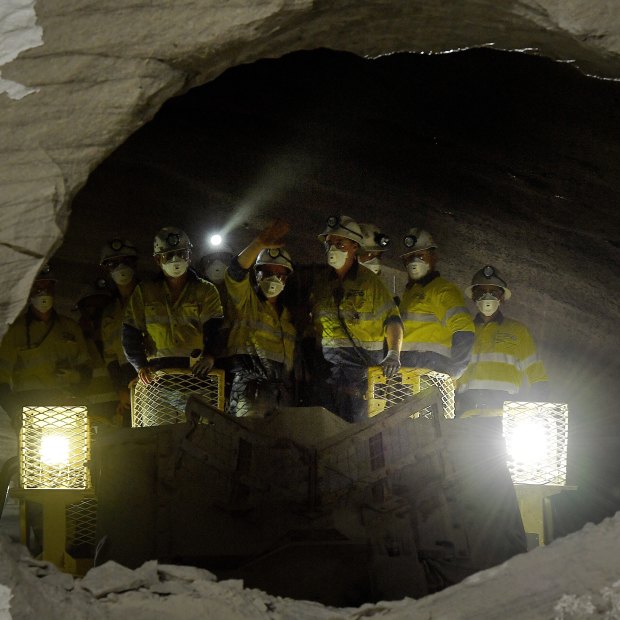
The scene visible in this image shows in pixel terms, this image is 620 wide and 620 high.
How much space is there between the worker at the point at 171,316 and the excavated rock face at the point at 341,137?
150cm

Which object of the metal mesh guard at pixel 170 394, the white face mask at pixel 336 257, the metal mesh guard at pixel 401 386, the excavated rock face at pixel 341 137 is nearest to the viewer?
the excavated rock face at pixel 341 137

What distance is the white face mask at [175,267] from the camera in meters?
7.97

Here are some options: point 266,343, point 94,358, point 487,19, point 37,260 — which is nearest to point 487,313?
point 266,343

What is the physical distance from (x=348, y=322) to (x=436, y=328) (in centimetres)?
66

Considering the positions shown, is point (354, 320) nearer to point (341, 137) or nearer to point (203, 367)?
point (203, 367)

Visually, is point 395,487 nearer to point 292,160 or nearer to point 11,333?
point 11,333

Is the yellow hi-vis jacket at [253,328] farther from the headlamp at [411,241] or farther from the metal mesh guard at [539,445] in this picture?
the metal mesh guard at [539,445]

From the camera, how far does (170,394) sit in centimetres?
737

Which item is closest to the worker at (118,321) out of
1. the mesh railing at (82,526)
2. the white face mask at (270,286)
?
the mesh railing at (82,526)

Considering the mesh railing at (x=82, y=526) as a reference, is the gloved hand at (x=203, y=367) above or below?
above

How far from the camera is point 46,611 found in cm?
378

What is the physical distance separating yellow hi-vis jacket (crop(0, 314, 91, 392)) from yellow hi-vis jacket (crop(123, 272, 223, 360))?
1.08 metres

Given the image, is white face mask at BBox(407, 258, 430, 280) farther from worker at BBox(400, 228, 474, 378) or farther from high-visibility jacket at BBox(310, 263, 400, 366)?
high-visibility jacket at BBox(310, 263, 400, 366)

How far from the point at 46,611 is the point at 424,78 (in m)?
6.20
